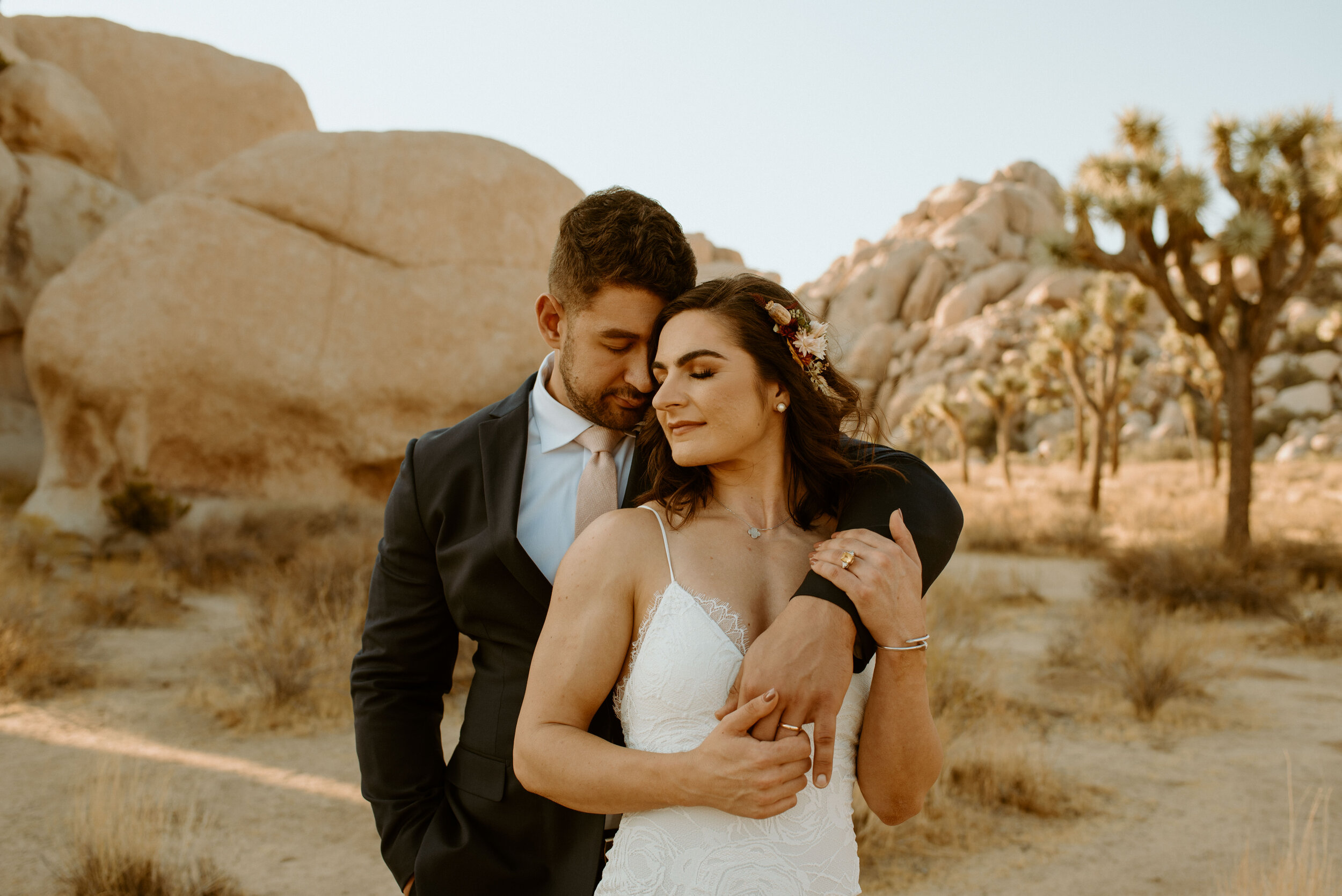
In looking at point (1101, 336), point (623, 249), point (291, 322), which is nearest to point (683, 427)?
point (623, 249)

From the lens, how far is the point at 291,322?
13352 millimetres

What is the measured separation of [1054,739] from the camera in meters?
6.52

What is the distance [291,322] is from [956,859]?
12.0 meters

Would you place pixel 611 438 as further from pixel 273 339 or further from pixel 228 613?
pixel 273 339

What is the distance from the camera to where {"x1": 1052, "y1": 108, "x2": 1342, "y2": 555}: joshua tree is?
42.3 ft

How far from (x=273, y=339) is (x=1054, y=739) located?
11.7m

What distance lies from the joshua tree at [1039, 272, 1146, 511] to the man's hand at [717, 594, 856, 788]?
22.1m

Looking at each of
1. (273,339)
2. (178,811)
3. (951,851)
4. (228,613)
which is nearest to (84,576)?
(228,613)

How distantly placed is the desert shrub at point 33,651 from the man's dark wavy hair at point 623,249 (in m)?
6.67

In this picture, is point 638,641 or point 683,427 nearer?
point 638,641

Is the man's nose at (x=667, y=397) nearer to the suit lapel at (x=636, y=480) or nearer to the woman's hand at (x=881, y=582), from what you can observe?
the suit lapel at (x=636, y=480)

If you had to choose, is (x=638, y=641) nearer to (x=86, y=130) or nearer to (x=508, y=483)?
(x=508, y=483)

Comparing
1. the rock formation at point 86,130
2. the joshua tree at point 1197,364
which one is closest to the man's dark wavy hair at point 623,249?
the rock formation at point 86,130

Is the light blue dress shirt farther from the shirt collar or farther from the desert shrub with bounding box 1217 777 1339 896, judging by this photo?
the desert shrub with bounding box 1217 777 1339 896
